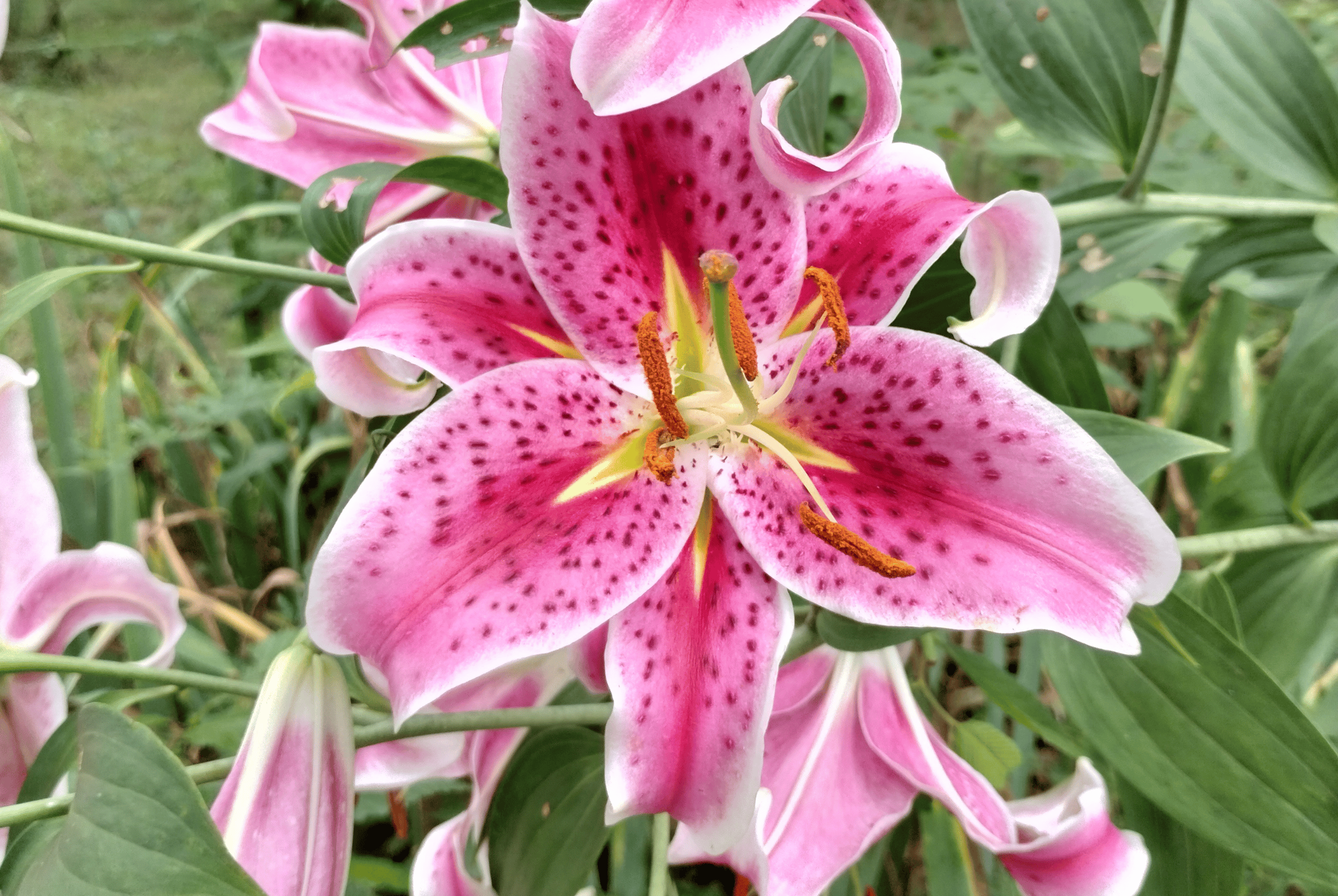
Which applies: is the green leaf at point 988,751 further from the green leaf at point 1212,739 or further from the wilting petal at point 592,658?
the wilting petal at point 592,658

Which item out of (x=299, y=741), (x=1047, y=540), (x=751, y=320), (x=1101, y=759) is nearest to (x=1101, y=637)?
(x=1047, y=540)

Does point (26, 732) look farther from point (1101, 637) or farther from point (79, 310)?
point (79, 310)

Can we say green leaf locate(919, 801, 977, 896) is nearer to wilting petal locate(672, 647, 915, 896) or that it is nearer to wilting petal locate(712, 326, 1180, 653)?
wilting petal locate(672, 647, 915, 896)

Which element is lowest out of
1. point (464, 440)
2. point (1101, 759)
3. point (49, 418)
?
point (1101, 759)

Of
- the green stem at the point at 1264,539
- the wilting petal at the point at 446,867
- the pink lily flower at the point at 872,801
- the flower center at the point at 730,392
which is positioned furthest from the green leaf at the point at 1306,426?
the wilting petal at the point at 446,867

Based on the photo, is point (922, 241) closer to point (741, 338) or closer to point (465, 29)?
point (741, 338)

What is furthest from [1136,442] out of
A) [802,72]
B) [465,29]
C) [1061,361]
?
[465,29]
